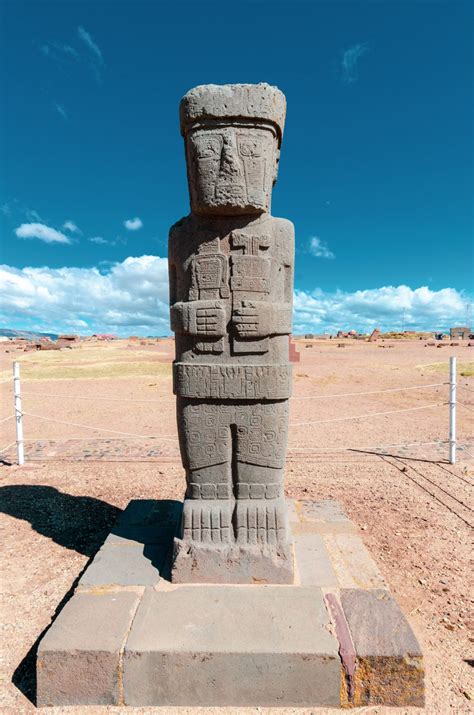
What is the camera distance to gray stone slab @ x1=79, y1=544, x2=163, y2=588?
121 inches

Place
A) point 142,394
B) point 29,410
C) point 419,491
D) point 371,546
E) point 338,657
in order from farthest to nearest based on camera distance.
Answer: point 142,394
point 29,410
point 419,491
point 371,546
point 338,657

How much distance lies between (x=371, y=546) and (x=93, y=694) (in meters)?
2.72

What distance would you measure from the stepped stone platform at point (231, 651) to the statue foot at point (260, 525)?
367 mm

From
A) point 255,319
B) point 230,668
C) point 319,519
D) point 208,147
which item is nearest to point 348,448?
point 319,519

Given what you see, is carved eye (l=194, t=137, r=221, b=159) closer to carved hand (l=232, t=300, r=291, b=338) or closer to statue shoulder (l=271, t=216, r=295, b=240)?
statue shoulder (l=271, t=216, r=295, b=240)

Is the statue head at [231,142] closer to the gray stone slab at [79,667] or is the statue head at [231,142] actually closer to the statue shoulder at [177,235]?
the statue shoulder at [177,235]

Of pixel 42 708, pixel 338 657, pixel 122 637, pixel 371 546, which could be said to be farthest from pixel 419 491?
pixel 42 708

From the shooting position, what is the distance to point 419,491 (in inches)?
218

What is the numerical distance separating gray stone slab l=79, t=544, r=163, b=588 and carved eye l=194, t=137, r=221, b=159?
2.95m

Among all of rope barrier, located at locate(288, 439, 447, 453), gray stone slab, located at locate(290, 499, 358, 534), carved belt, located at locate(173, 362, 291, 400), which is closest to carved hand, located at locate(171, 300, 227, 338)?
carved belt, located at locate(173, 362, 291, 400)

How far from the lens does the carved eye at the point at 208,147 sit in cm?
296

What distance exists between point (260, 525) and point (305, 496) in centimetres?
241

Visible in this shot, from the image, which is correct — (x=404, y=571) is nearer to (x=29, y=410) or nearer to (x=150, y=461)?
(x=150, y=461)

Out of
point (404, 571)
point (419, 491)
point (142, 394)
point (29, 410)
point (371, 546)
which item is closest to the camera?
point (404, 571)
